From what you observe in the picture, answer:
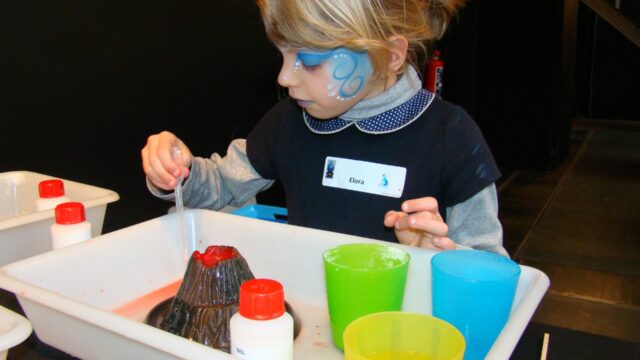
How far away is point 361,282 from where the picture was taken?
58 centimetres

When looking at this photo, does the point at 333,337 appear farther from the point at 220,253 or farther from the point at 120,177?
the point at 120,177

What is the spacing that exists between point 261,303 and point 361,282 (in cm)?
14

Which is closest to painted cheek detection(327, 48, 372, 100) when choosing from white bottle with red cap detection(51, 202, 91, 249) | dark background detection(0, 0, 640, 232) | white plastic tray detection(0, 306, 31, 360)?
white bottle with red cap detection(51, 202, 91, 249)

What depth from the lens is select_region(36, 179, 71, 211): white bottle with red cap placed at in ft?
2.83

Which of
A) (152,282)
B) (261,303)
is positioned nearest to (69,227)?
(152,282)

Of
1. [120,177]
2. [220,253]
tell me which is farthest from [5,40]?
[220,253]

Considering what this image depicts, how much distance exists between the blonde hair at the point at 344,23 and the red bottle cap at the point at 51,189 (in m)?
0.39

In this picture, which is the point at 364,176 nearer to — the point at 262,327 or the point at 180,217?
the point at 180,217

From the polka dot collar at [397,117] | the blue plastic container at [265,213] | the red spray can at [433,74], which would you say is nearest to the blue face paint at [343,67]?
the polka dot collar at [397,117]

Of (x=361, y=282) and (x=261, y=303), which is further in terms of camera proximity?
(x=361, y=282)

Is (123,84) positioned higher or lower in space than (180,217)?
higher

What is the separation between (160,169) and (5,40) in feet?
1.68

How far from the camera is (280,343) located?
477 millimetres

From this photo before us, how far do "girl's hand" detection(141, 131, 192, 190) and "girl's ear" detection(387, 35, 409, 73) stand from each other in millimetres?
347
